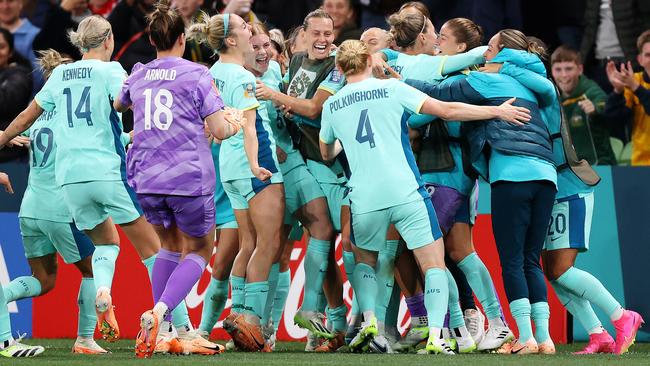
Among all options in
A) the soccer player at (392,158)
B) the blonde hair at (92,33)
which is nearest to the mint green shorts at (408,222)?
the soccer player at (392,158)

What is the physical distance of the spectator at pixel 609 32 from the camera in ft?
43.7

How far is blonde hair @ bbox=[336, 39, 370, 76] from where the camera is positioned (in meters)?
9.09

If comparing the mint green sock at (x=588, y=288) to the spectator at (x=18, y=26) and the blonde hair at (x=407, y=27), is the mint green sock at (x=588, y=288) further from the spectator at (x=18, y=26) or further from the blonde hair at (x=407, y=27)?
the spectator at (x=18, y=26)

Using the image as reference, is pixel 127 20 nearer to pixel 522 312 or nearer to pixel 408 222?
pixel 408 222

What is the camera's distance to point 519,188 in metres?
9.08

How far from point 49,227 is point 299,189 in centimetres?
198

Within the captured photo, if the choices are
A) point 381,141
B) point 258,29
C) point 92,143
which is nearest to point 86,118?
point 92,143

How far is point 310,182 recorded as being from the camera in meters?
10.1

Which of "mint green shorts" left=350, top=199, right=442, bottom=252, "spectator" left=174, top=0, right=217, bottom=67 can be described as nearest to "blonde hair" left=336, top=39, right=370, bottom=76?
"mint green shorts" left=350, top=199, right=442, bottom=252

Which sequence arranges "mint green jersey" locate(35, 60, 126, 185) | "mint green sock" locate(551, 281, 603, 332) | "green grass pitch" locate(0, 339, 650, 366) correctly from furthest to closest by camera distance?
"mint green sock" locate(551, 281, 603, 332) < "mint green jersey" locate(35, 60, 126, 185) < "green grass pitch" locate(0, 339, 650, 366)

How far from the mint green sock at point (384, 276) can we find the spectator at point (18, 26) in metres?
6.80

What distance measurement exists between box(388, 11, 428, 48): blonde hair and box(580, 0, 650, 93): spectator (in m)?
3.83

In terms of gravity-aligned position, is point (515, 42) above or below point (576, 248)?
above

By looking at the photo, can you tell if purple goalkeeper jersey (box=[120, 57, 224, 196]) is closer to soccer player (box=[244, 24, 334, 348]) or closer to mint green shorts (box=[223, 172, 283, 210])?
mint green shorts (box=[223, 172, 283, 210])
